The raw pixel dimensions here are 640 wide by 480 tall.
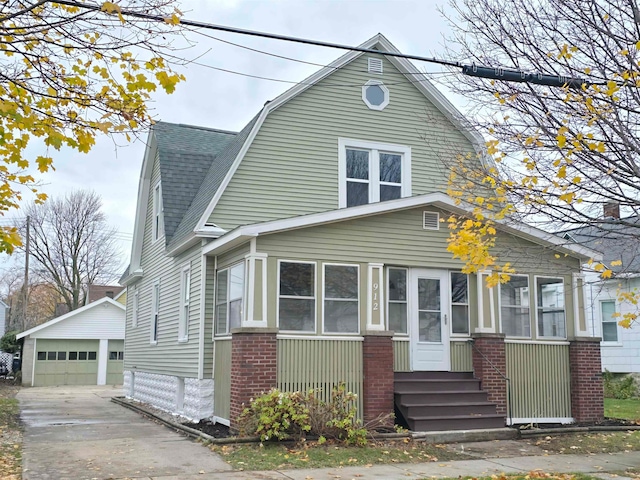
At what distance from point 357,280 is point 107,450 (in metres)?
5.32

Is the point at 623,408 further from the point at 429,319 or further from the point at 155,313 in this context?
the point at 155,313

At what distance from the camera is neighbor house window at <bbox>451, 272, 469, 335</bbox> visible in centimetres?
1397

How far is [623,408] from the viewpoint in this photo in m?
17.7

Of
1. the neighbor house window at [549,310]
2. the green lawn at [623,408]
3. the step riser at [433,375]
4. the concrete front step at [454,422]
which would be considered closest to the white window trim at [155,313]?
the step riser at [433,375]

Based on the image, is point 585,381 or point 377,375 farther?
point 585,381

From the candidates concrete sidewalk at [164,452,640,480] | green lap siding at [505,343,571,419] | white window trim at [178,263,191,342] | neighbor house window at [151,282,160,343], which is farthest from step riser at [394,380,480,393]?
neighbor house window at [151,282,160,343]

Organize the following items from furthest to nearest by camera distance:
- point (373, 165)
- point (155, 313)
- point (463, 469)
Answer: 1. point (155, 313)
2. point (373, 165)
3. point (463, 469)

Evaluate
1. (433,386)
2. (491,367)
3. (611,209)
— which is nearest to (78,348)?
(433,386)

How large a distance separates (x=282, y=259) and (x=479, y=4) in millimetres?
5458

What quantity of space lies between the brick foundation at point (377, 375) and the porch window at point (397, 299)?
784mm

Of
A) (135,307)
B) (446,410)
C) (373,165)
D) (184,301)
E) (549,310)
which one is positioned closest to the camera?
(446,410)

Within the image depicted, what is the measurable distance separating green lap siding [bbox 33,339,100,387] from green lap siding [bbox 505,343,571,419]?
25.1 metres

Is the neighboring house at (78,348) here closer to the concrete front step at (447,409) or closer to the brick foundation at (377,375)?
the brick foundation at (377,375)

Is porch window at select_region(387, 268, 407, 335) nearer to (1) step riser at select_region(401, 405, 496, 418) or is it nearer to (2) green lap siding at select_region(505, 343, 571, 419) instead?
(1) step riser at select_region(401, 405, 496, 418)
